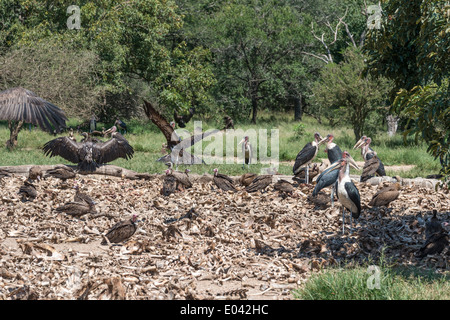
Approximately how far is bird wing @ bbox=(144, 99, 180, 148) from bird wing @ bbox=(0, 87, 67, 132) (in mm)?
2723

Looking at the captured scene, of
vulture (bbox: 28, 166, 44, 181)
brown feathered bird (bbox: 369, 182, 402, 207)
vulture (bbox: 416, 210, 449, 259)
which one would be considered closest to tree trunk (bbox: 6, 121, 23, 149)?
vulture (bbox: 28, 166, 44, 181)

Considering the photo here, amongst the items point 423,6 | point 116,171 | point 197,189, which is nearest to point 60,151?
point 116,171

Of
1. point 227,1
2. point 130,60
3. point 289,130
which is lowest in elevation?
point 289,130

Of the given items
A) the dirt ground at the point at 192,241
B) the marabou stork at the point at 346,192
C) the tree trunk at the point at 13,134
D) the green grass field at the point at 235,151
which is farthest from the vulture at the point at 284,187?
the tree trunk at the point at 13,134

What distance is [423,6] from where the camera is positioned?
6.10 metres

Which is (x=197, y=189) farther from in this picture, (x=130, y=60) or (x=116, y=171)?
(x=130, y=60)

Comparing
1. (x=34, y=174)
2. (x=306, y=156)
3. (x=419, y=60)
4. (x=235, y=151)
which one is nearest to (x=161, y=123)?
(x=34, y=174)

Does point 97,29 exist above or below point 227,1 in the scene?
below

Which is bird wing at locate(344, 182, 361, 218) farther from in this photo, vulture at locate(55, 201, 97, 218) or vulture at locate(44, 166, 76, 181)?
vulture at locate(44, 166, 76, 181)

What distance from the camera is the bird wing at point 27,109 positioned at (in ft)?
28.7

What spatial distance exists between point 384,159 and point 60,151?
9297mm

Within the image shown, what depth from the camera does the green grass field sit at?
13172mm

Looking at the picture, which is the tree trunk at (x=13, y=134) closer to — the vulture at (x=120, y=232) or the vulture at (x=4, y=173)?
the vulture at (x=4, y=173)

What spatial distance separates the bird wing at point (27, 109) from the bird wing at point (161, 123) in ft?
8.93
